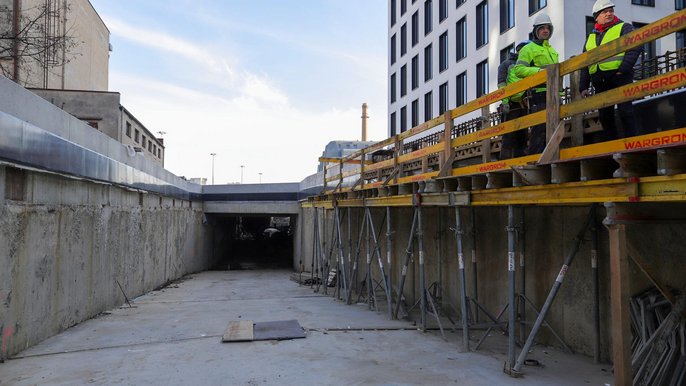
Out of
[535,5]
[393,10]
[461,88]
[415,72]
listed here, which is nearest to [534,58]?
[535,5]

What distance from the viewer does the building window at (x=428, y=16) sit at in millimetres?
29495

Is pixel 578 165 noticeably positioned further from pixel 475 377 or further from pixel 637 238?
pixel 475 377

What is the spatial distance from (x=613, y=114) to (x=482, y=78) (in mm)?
19054

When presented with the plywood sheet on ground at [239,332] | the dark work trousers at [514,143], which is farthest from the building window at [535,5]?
the plywood sheet on ground at [239,332]

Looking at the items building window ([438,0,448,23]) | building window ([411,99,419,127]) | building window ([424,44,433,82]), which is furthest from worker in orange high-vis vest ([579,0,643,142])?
building window ([411,99,419,127])

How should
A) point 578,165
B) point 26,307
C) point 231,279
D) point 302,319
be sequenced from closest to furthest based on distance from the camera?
point 578,165
point 26,307
point 302,319
point 231,279

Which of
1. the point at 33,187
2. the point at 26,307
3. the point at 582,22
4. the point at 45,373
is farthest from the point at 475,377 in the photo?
the point at 582,22

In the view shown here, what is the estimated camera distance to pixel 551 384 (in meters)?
5.65

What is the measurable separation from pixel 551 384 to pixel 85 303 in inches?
370

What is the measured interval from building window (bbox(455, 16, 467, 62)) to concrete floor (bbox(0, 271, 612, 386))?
61.0 ft

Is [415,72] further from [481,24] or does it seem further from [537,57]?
[537,57]

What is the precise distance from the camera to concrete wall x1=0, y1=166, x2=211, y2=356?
296 inches

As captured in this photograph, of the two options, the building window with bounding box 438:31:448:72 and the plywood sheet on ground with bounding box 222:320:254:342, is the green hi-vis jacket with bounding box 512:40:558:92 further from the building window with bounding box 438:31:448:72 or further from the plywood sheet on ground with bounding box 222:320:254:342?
the building window with bounding box 438:31:448:72

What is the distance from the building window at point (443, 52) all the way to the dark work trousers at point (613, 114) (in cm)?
2282
